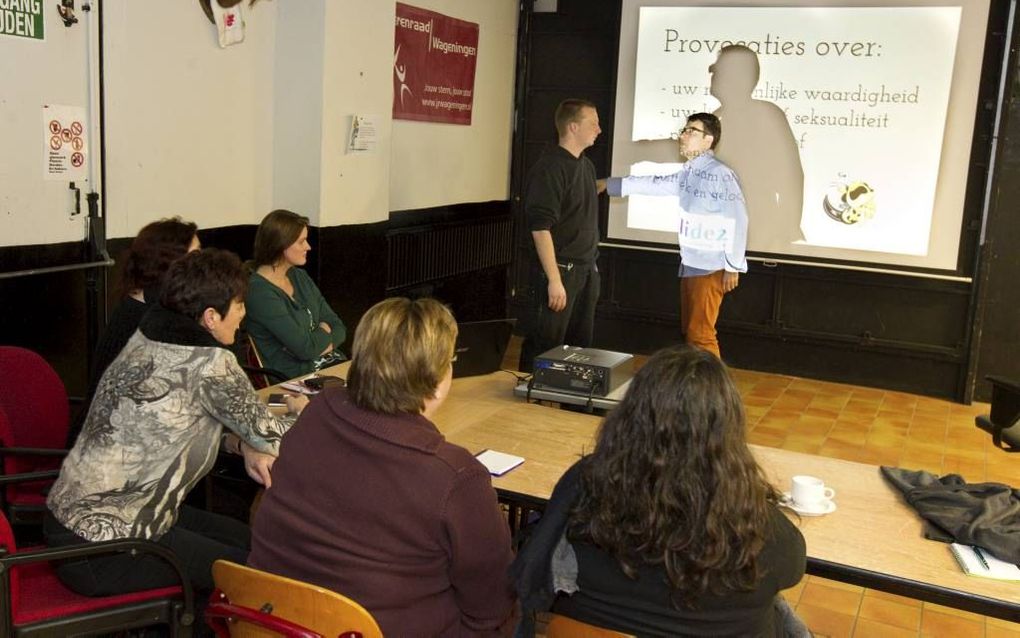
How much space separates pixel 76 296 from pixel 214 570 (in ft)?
7.98

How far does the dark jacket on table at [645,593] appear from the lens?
1501 mm

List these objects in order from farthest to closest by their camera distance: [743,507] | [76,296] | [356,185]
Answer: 1. [356,185]
2. [76,296]
3. [743,507]

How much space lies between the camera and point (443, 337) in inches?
70.6

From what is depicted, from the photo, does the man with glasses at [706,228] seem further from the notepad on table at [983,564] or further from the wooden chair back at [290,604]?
the wooden chair back at [290,604]

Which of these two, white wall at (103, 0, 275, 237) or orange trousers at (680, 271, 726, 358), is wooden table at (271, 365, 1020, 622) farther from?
orange trousers at (680, 271, 726, 358)

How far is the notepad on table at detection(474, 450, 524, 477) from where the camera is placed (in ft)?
7.29

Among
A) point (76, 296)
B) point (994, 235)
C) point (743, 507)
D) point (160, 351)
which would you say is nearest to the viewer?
point (743, 507)

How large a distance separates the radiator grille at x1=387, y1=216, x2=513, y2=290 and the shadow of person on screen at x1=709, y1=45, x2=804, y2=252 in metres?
1.66

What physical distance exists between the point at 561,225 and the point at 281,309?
1.64 m

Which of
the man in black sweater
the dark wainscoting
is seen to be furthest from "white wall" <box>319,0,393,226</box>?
the dark wainscoting

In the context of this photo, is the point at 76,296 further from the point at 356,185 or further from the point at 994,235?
the point at 994,235

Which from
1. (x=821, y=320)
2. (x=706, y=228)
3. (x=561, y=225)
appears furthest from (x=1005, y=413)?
(x=821, y=320)

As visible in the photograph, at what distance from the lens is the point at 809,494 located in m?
2.09

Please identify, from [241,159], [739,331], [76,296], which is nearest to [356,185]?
[241,159]
